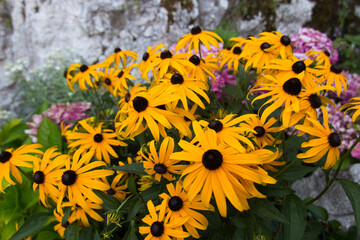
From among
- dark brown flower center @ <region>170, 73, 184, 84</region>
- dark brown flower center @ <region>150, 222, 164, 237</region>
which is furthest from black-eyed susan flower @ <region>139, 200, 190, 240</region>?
dark brown flower center @ <region>170, 73, 184, 84</region>

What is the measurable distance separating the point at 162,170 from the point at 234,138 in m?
0.21

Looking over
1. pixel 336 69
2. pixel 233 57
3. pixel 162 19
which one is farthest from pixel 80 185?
pixel 162 19

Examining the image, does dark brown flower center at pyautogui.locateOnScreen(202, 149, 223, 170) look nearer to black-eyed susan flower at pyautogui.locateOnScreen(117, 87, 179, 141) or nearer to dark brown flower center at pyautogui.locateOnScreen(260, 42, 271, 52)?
black-eyed susan flower at pyautogui.locateOnScreen(117, 87, 179, 141)

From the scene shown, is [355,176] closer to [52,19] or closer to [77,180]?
[77,180]

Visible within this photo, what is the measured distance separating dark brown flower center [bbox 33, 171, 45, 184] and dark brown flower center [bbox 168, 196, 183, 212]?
0.36 m

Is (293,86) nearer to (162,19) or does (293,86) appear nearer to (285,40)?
(285,40)

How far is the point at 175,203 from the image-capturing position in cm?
63

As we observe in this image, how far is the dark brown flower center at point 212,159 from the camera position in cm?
51

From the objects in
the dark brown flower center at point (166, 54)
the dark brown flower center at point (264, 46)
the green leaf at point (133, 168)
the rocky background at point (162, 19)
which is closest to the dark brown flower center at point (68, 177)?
the green leaf at point (133, 168)

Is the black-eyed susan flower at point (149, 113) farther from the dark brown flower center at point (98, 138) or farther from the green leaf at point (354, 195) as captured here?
the green leaf at point (354, 195)

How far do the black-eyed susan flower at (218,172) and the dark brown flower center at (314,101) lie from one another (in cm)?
22

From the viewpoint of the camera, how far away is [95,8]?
226 cm

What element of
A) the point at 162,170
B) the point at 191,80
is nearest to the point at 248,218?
the point at 162,170

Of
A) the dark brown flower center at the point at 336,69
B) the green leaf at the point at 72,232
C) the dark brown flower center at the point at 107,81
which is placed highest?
the dark brown flower center at the point at 336,69
